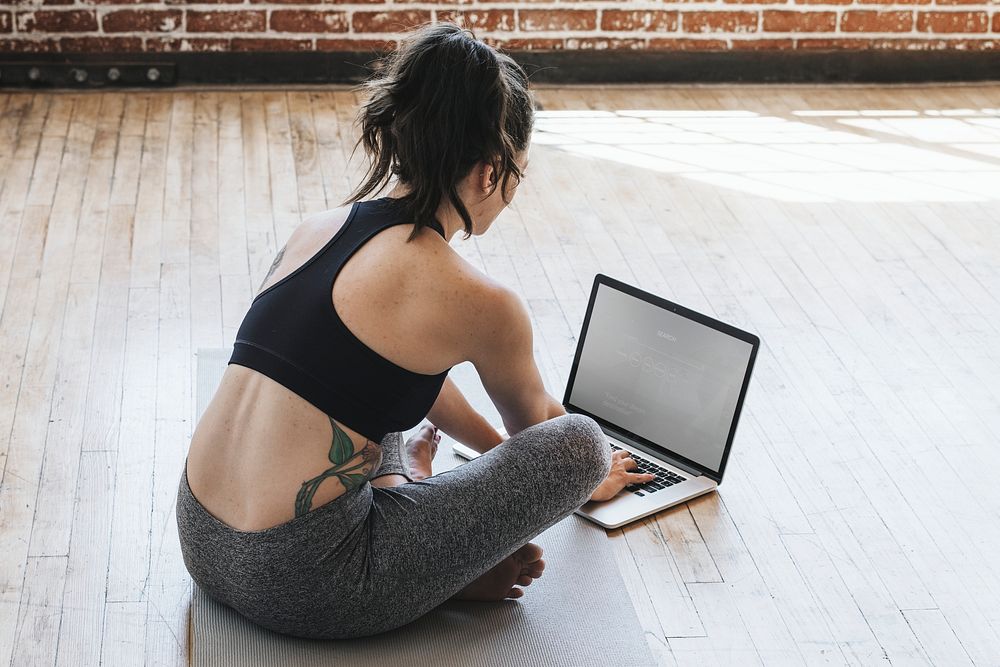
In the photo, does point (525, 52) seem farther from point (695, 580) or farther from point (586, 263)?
point (695, 580)

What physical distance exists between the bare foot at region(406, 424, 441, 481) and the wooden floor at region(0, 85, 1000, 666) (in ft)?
1.30

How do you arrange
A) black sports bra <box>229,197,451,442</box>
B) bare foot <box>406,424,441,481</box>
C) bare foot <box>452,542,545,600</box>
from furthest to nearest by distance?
bare foot <box>406,424,441,481</box> < bare foot <box>452,542,545,600</box> < black sports bra <box>229,197,451,442</box>

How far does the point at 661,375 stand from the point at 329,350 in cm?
91

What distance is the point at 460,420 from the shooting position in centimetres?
211

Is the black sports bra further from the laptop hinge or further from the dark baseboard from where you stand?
the dark baseboard

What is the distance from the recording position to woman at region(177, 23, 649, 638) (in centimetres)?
170

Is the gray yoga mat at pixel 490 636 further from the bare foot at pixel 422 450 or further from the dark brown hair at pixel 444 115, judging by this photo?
the dark brown hair at pixel 444 115

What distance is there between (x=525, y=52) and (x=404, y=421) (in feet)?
10.6

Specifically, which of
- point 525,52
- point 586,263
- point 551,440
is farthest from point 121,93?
point 551,440

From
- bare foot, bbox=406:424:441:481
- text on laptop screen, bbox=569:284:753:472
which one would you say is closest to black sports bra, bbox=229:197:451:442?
bare foot, bbox=406:424:441:481

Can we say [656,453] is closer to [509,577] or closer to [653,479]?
[653,479]

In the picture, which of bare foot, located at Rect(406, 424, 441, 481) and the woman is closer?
the woman

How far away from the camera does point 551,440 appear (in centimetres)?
191

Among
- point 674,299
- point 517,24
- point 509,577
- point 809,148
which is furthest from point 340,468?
point 517,24
